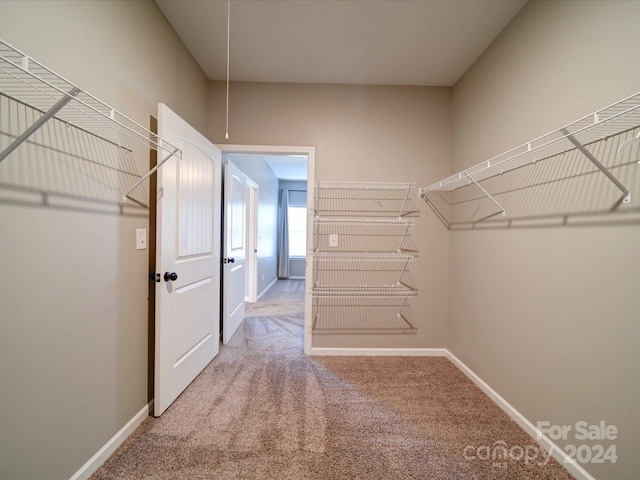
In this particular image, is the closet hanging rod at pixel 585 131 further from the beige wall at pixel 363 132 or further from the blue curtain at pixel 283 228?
the blue curtain at pixel 283 228

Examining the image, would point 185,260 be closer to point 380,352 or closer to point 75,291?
point 75,291

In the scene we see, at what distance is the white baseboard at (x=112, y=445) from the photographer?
1248mm

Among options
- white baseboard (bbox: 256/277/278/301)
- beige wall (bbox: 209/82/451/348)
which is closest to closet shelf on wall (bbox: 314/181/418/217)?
beige wall (bbox: 209/82/451/348)

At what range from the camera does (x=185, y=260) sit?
1.91 meters

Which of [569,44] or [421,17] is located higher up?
[421,17]

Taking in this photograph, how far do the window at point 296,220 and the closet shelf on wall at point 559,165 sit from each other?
16.2 ft

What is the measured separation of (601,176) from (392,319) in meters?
1.84

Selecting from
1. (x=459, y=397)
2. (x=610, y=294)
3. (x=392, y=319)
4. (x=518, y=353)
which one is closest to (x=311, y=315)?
(x=392, y=319)

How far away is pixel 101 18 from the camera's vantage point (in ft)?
4.27

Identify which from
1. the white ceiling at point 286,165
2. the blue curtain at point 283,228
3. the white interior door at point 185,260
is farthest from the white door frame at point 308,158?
the blue curtain at point 283,228

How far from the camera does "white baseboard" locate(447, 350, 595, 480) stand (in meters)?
1.32

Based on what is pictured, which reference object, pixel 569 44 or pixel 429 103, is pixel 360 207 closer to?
pixel 429 103

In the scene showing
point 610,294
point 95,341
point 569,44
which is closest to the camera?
point 610,294

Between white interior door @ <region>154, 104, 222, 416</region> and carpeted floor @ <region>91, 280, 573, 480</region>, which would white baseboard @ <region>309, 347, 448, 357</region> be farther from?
white interior door @ <region>154, 104, 222, 416</region>
